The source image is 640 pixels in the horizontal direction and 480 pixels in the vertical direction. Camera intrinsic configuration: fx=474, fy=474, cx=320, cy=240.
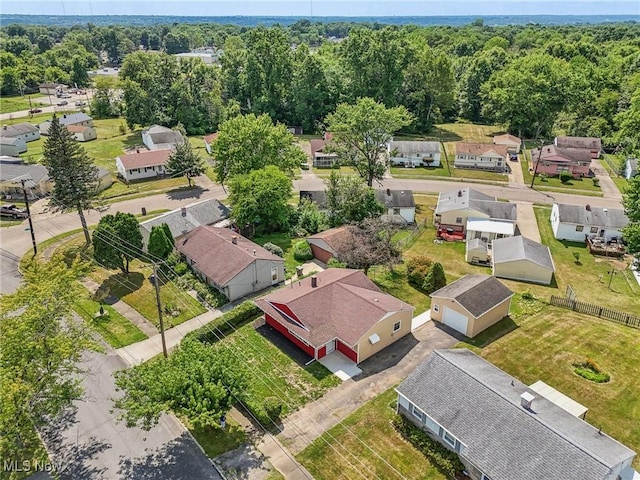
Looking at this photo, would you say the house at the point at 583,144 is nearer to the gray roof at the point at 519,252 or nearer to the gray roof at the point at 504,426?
the gray roof at the point at 519,252

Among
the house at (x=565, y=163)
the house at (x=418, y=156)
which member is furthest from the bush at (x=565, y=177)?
the house at (x=418, y=156)

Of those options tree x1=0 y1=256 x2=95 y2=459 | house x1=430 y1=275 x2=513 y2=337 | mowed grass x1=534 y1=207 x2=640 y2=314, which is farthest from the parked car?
mowed grass x1=534 y1=207 x2=640 y2=314

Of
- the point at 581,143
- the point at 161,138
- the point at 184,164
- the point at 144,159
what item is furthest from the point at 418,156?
the point at 161,138

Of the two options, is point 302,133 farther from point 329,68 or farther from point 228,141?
point 228,141

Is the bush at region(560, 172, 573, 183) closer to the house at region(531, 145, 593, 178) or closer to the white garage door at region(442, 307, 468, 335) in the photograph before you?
the house at region(531, 145, 593, 178)

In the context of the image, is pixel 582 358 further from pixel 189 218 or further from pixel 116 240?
pixel 189 218

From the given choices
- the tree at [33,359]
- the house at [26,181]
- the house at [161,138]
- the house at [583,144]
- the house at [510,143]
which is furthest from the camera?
the house at [510,143]
